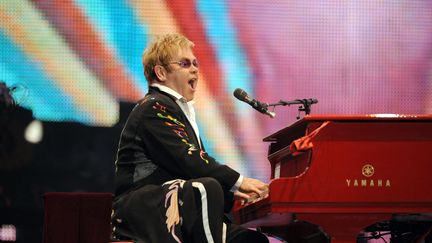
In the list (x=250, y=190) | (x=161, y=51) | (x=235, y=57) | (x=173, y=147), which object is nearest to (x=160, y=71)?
(x=161, y=51)

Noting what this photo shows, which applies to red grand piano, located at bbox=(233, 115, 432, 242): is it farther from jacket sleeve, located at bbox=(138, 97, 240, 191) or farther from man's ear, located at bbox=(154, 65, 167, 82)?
man's ear, located at bbox=(154, 65, 167, 82)

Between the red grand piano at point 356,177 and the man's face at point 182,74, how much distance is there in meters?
0.55

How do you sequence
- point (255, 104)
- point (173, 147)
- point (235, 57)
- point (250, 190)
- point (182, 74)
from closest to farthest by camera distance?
1. point (173, 147)
2. point (250, 190)
3. point (182, 74)
4. point (255, 104)
5. point (235, 57)

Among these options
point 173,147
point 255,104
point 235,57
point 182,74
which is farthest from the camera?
point 235,57

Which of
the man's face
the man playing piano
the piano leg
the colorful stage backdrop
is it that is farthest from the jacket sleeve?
the colorful stage backdrop

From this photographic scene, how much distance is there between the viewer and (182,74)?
10.8 feet

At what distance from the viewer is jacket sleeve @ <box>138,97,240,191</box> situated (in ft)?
9.75

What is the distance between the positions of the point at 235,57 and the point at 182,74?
237 centimetres

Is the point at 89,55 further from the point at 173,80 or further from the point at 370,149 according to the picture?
the point at 370,149

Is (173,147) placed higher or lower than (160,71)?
lower

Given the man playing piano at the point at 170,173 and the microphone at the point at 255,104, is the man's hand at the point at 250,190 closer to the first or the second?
the man playing piano at the point at 170,173

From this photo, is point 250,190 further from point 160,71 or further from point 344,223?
point 160,71

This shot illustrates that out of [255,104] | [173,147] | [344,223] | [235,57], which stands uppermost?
[235,57]

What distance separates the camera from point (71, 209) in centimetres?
444
